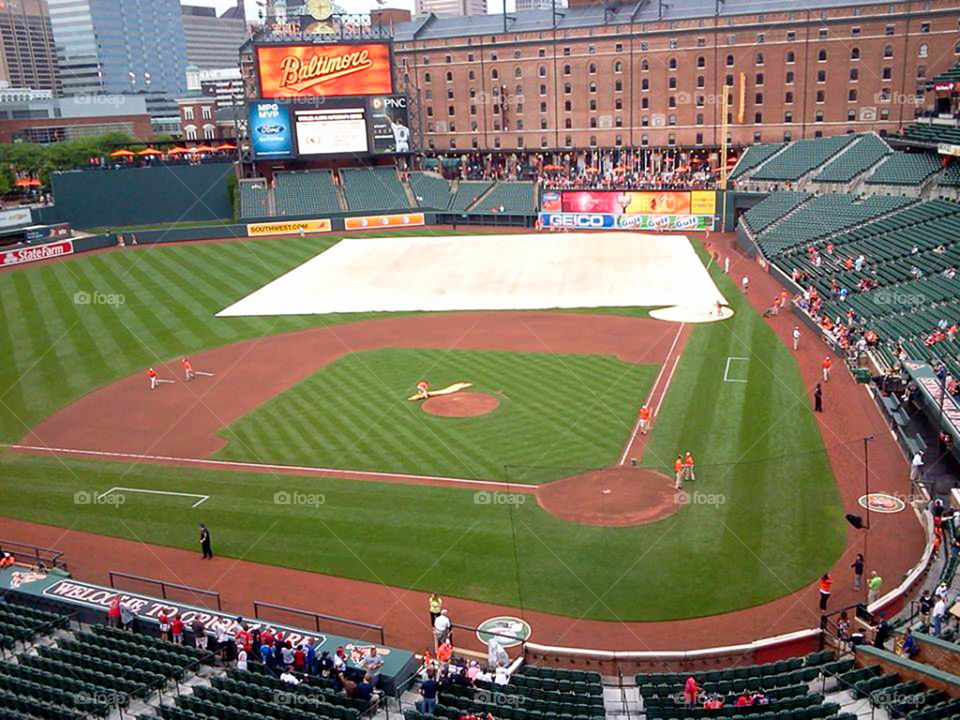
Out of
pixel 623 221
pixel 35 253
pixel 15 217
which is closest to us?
pixel 35 253

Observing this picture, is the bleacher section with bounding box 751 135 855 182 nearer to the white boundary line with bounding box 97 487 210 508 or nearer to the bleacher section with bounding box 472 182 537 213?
the bleacher section with bounding box 472 182 537 213

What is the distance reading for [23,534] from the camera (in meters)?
25.7

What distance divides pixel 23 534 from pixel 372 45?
67.4 meters

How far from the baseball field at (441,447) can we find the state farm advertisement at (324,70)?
3812 cm

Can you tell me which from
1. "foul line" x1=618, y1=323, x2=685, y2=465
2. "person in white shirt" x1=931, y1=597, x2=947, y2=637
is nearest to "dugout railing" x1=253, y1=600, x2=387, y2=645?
"foul line" x1=618, y1=323, x2=685, y2=465

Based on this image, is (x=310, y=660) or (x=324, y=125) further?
(x=324, y=125)

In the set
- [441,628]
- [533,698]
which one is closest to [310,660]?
[441,628]

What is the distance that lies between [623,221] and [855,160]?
19699 mm

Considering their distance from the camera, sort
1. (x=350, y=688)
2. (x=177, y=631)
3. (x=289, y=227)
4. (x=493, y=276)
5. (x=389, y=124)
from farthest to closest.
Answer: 1. (x=389, y=124)
2. (x=289, y=227)
3. (x=493, y=276)
4. (x=177, y=631)
5. (x=350, y=688)

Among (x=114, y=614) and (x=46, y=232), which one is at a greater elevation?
(x=46, y=232)

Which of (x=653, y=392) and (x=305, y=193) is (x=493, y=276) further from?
(x=305, y=193)

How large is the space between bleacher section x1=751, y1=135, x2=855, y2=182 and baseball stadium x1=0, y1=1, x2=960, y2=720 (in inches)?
17.3

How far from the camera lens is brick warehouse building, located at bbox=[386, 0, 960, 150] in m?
83.9

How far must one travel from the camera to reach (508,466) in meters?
28.1
